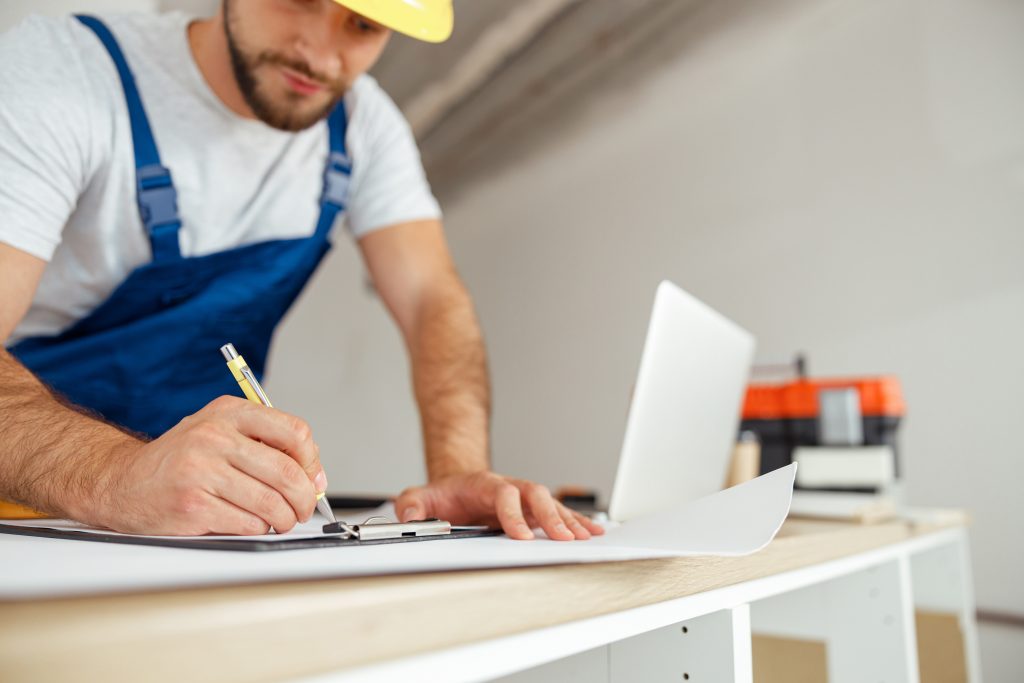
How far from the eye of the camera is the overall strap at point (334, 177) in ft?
4.58

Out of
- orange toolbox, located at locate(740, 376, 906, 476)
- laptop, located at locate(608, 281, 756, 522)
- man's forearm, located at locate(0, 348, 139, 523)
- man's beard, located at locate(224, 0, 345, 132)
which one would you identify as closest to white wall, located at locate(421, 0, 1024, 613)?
orange toolbox, located at locate(740, 376, 906, 476)

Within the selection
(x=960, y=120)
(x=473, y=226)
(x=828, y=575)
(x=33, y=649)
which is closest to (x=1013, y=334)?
(x=960, y=120)

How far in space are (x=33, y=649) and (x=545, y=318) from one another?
3.89m

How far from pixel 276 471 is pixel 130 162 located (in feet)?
2.67

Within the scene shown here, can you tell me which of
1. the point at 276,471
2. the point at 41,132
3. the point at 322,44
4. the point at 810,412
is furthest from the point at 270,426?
the point at 810,412

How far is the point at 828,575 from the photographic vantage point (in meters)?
0.87

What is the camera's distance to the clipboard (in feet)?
1.53

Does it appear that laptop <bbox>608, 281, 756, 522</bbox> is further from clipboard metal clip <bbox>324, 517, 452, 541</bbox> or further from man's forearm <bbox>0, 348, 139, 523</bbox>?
man's forearm <bbox>0, 348, 139, 523</bbox>

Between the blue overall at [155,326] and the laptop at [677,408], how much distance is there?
73cm

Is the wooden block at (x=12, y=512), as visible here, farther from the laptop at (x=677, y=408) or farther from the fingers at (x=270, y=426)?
the laptop at (x=677, y=408)

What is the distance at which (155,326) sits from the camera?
3.99 ft

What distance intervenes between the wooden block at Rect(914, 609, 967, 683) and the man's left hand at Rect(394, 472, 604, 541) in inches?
42.9

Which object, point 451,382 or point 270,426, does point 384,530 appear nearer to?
point 270,426

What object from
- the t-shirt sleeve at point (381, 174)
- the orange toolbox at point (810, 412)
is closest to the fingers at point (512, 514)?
the t-shirt sleeve at point (381, 174)
